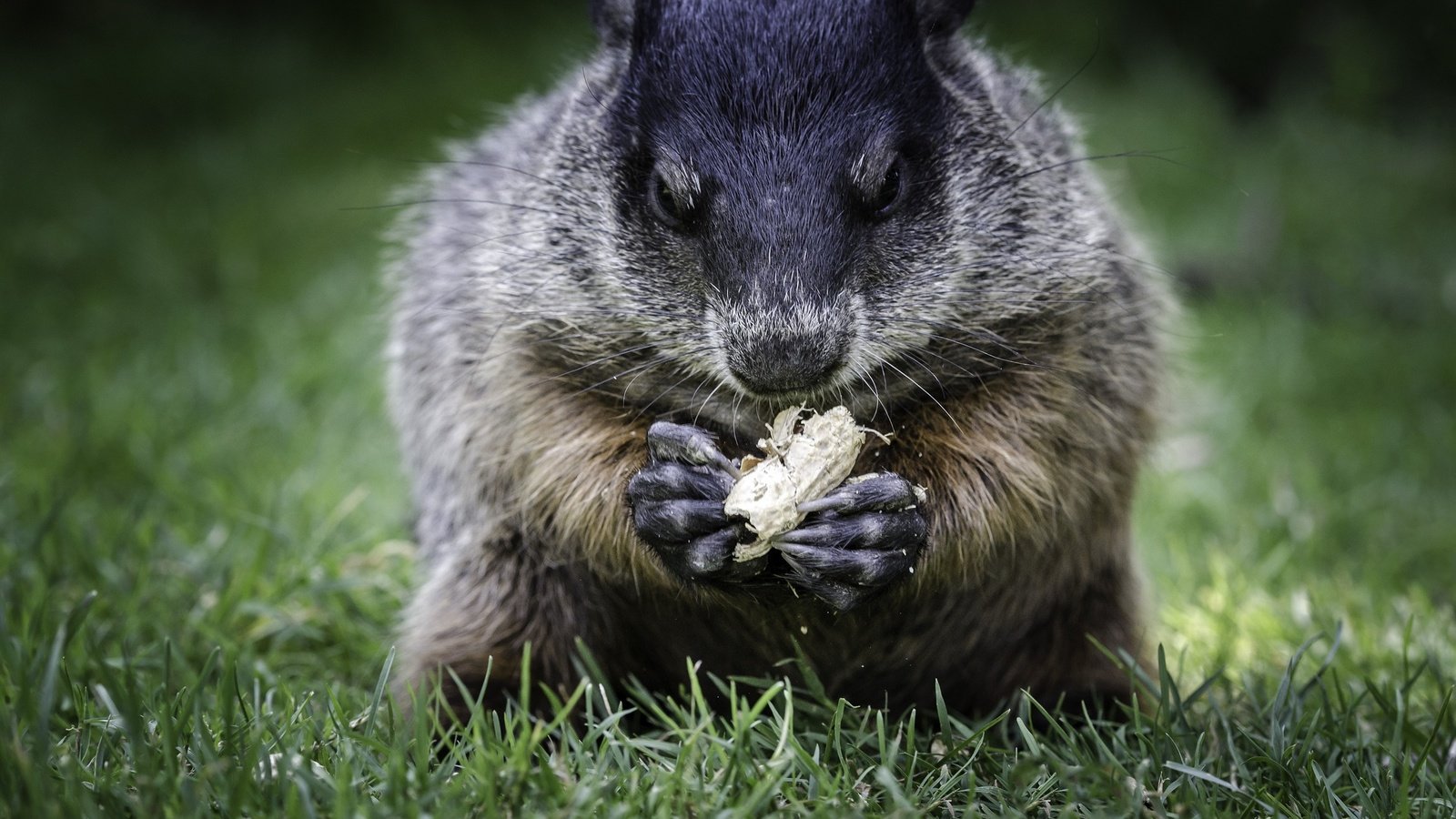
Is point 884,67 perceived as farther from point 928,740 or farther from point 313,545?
point 313,545

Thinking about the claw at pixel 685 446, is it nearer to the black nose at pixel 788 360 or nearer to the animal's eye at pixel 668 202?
the black nose at pixel 788 360

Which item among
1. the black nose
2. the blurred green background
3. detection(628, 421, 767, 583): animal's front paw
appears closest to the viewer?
the black nose

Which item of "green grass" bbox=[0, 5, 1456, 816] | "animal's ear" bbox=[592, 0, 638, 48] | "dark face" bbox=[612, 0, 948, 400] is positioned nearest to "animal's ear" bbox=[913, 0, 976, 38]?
"dark face" bbox=[612, 0, 948, 400]

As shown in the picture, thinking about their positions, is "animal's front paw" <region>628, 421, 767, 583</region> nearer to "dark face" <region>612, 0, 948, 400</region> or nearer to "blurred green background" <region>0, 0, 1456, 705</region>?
"dark face" <region>612, 0, 948, 400</region>

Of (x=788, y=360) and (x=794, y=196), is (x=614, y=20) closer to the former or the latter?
(x=794, y=196)

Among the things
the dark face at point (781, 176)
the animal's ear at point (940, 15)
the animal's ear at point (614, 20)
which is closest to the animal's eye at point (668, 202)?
the dark face at point (781, 176)

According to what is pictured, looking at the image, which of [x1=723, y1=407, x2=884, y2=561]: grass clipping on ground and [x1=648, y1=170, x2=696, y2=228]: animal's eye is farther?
[x1=648, y1=170, x2=696, y2=228]: animal's eye

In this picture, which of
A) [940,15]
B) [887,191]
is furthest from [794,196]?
[940,15]
